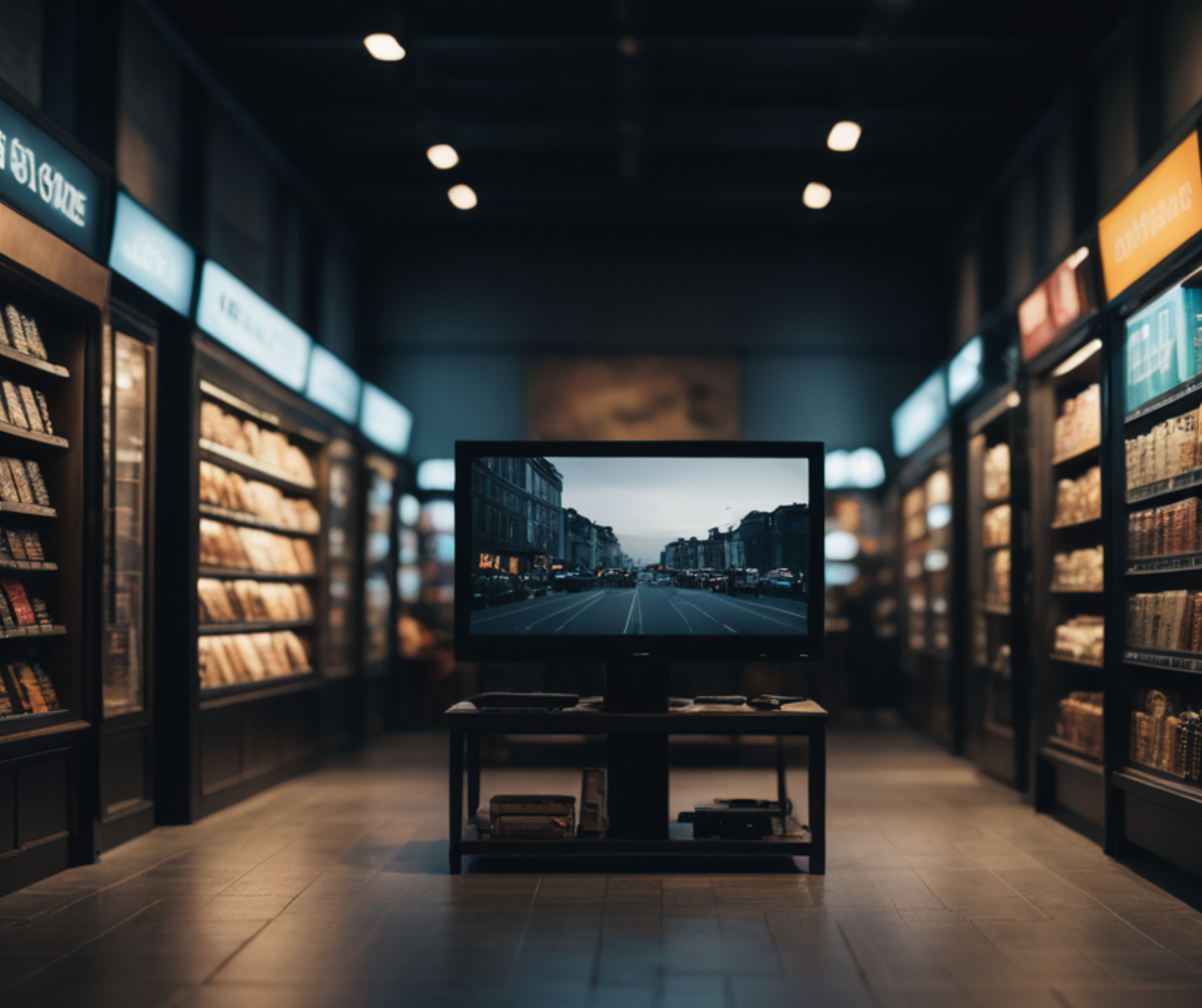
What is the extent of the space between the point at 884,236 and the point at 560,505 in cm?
650

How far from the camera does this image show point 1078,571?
595 cm

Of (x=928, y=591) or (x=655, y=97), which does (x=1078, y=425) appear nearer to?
(x=655, y=97)

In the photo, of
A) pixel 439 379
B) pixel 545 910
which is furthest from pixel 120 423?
pixel 439 379

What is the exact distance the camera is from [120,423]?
17.6ft

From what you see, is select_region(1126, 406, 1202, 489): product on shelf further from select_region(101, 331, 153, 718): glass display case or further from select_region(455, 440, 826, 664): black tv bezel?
select_region(101, 331, 153, 718): glass display case

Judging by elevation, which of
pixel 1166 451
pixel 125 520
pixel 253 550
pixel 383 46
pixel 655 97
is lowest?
pixel 253 550

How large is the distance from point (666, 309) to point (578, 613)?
19.2ft

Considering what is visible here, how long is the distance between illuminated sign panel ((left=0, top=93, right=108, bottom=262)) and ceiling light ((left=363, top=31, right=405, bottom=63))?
1430 millimetres

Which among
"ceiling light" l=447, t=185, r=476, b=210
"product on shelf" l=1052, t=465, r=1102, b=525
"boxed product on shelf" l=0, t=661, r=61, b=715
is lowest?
"boxed product on shelf" l=0, t=661, r=61, b=715

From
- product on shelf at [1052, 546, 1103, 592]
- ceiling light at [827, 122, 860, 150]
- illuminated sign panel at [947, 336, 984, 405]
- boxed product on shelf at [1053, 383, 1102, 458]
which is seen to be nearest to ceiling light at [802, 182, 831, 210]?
ceiling light at [827, 122, 860, 150]

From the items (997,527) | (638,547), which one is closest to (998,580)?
(997,527)

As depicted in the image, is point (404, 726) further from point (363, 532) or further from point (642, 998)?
point (642, 998)

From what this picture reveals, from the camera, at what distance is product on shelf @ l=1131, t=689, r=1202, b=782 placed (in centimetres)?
433

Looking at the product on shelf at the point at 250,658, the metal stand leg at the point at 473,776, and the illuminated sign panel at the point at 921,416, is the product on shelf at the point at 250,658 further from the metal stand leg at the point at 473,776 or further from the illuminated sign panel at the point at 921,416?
the illuminated sign panel at the point at 921,416
